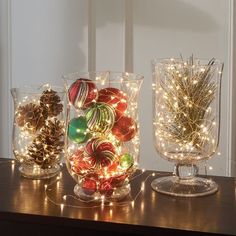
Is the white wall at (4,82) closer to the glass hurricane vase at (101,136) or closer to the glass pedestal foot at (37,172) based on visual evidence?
the glass pedestal foot at (37,172)

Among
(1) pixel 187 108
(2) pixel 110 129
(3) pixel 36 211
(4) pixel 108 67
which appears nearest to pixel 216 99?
(1) pixel 187 108

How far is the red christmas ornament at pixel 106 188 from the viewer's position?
0.87m

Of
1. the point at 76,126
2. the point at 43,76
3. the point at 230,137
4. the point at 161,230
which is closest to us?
the point at 161,230

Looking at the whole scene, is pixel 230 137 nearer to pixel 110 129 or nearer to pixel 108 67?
pixel 108 67

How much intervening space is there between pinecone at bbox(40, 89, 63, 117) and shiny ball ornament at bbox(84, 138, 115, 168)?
0.19 metres

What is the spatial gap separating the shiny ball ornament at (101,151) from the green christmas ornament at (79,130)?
2 cm

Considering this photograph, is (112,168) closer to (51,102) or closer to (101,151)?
(101,151)

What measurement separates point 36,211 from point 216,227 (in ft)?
0.95

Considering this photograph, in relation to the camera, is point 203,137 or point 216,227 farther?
point 203,137

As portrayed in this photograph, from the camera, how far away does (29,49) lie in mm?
1499

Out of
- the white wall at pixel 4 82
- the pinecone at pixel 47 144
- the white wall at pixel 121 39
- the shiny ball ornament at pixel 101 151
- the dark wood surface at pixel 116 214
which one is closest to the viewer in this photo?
the dark wood surface at pixel 116 214

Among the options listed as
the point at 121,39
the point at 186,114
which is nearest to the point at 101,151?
the point at 186,114

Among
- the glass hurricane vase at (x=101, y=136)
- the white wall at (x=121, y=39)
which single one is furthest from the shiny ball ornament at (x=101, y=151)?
the white wall at (x=121, y=39)

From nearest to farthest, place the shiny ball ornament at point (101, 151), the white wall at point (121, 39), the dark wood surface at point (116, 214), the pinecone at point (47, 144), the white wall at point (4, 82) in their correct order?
the dark wood surface at point (116, 214) < the shiny ball ornament at point (101, 151) < the pinecone at point (47, 144) < the white wall at point (121, 39) < the white wall at point (4, 82)
